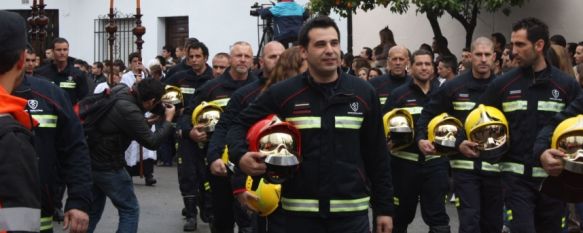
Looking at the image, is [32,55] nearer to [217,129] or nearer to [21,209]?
[217,129]

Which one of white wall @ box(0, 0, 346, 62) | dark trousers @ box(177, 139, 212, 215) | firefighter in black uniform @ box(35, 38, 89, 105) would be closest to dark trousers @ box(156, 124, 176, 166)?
white wall @ box(0, 0, 346, 62)

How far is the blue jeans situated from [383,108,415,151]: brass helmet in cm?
238

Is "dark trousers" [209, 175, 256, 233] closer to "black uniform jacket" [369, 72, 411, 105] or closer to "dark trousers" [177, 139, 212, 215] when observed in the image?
"dark trousers" [177, 139, 212, 215]

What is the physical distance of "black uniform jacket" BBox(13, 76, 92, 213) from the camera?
22.3ft

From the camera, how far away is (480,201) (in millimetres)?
9875

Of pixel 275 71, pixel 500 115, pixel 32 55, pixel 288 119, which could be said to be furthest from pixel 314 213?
pixel 32 55

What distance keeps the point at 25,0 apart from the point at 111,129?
23.8 meters

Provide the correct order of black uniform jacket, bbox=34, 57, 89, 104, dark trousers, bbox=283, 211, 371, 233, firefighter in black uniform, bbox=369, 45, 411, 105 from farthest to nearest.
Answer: black uniform jacket, bbox=34, 57, 89, 104
firefighter in black uniform, bbox=369, 45, 411, 105
dark trousers, bbox=283, 211, 371, 233

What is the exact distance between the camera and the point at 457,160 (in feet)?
32.8

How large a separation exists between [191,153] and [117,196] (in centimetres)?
297

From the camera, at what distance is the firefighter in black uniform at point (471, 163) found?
32.0ft

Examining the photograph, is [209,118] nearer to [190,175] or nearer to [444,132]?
[444,132]

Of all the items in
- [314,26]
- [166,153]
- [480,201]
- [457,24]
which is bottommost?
[166,153]

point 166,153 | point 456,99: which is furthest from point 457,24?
point 456,99
